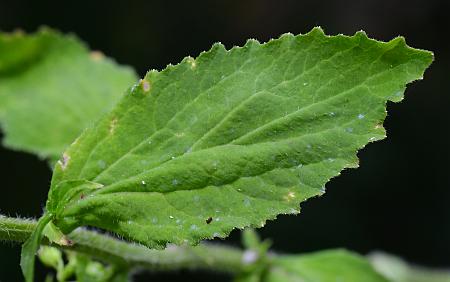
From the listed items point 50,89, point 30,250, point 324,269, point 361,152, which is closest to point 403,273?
point 324,269

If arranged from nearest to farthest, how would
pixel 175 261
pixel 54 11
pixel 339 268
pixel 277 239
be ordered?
1. pixel 175 261
2. pixel 339 268
3. pixel 277 239
4. pixel 54 11

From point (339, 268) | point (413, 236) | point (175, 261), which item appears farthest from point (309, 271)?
point (413, 236)

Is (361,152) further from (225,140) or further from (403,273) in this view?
(225,140)

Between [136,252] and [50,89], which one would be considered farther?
[50,89]

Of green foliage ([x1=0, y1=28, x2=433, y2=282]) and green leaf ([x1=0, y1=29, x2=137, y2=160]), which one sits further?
green leaf ([x1=0, y1=29, x2=137, y2=160])

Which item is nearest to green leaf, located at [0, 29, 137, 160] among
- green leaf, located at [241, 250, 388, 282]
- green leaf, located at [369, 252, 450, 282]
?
green leaf, located at [241, 250, 388, 282]

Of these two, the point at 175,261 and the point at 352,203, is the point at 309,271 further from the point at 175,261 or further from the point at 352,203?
the point at 352,203

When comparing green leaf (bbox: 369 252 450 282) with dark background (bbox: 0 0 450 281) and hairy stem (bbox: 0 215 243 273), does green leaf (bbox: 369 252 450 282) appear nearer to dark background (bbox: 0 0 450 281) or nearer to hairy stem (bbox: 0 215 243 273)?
hairy stem (bbox: 0 215 243 273)
